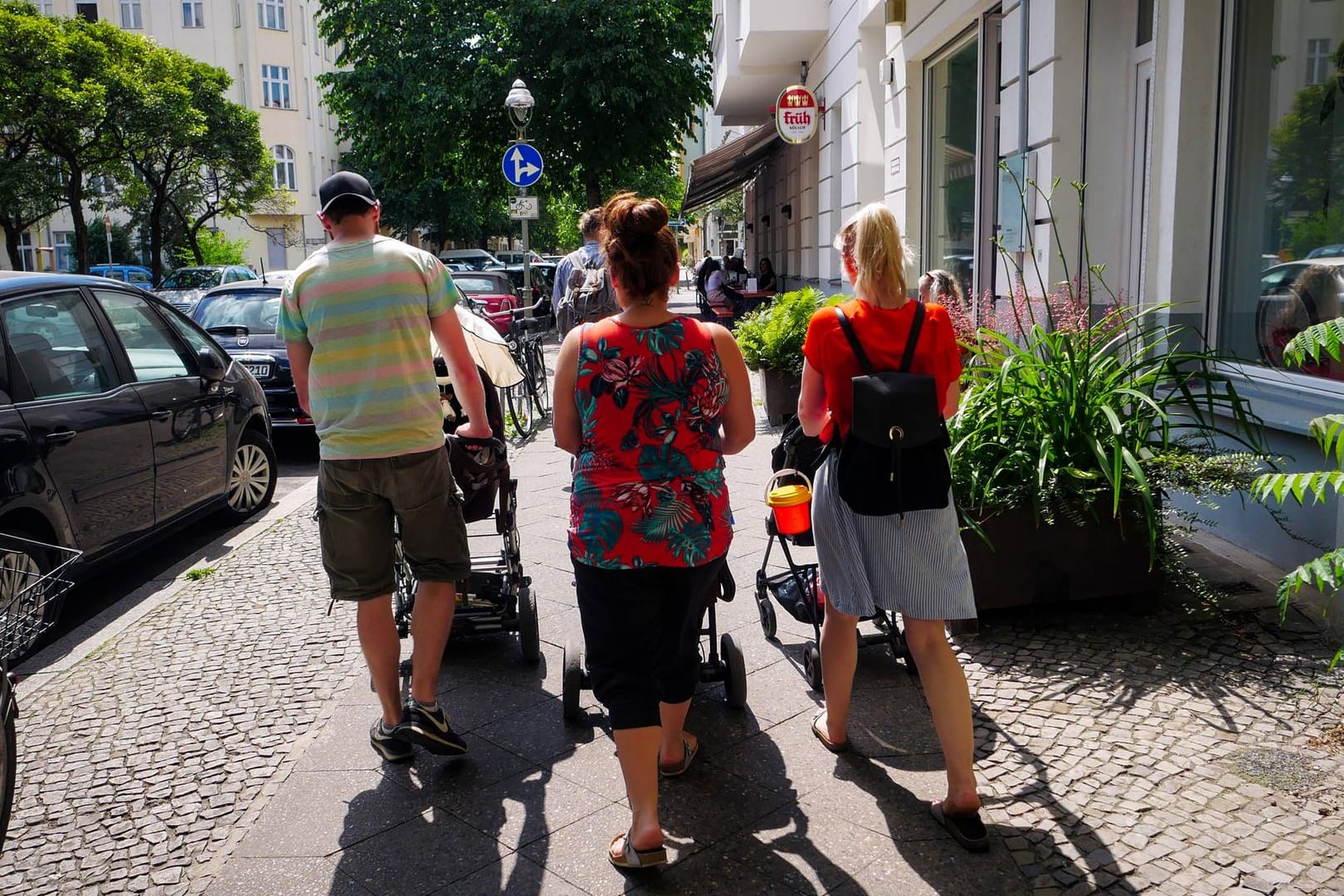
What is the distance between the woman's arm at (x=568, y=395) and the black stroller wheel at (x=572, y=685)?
4.21ft

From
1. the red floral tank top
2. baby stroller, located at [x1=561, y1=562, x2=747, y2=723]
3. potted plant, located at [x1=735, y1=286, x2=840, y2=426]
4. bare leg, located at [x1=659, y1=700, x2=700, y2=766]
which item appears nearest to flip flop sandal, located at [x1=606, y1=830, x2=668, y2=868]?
bare leg, located at [x1=659, y1=700, x2=700, y2=766]

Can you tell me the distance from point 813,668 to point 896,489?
53.4 inches

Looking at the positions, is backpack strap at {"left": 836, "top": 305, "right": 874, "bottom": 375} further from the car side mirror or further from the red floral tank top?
the car side mirror

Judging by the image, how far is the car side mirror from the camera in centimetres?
727

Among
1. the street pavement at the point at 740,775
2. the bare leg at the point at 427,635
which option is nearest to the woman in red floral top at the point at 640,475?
the street pavement at the point at 740,775

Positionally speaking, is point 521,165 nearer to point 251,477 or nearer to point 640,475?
point 251,477

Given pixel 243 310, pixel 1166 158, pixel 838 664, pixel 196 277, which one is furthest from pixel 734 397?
pixel 196 277

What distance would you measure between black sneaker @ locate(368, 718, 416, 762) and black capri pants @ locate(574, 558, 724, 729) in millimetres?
1073

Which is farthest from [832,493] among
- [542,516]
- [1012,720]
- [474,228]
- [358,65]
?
[474,228]

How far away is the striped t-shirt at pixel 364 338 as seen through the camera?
3.75 metres

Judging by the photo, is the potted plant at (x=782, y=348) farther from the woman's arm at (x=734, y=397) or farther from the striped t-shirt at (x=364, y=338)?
the woman's arm at (x=734, y=397)

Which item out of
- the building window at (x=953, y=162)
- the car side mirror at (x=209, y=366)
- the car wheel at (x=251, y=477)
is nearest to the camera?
the car side mirror at (x=209, y=366)

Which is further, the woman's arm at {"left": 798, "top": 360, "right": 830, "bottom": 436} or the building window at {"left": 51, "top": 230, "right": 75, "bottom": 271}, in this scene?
the building window at {"left": 51, "top": 230, "right": 75, "bottom": 271}

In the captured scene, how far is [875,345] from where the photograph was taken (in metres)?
3.47
